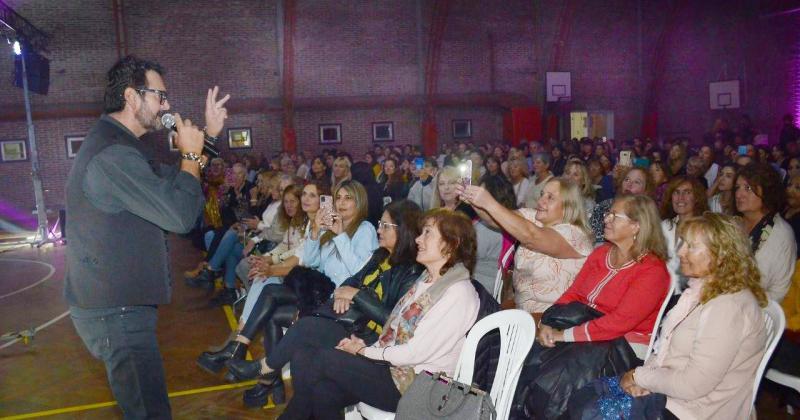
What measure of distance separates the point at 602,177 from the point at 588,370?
17.0ft

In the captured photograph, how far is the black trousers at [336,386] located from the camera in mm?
2783

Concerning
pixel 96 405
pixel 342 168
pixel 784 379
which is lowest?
pixel 96 405

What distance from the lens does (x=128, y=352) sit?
81.7 inches

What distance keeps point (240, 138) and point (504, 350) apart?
13.8m

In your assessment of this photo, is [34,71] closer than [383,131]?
Yes

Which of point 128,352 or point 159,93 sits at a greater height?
point 159,93

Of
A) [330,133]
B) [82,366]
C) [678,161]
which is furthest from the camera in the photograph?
[330,133]

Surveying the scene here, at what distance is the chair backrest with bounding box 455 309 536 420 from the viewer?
8.17 ft

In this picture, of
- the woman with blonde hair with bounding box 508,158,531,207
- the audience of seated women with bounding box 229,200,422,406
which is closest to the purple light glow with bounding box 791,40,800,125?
the woman with blonde hair with bounding box 508,158,531,207

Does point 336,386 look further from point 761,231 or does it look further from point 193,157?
point 761,231

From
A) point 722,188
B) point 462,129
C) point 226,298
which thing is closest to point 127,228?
point 226,298

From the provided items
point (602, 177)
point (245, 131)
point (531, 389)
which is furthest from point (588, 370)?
point (245, 131)

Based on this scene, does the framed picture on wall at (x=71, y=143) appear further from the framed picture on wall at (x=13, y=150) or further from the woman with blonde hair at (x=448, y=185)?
the woman with blonde hair at (x=448, y=185)

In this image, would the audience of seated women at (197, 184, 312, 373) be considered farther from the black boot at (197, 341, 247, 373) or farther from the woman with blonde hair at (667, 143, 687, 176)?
the woman with blonde hair at (667, 143, 687, 176)
